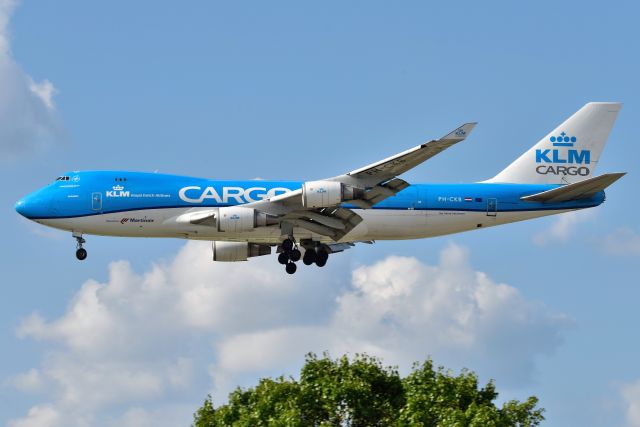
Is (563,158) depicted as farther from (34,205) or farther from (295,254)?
(34,205)

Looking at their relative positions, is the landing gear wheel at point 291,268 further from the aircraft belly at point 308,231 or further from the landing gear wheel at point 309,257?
the aircraft belly at point 308,231

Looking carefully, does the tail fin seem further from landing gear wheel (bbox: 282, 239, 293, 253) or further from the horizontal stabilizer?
landing gear wheel (bbox: 282, 239, 293, 253)

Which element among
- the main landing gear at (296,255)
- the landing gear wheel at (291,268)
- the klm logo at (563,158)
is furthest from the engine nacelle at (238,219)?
the klm logo at (563,158)

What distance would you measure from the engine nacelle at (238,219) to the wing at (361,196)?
2.47 feet

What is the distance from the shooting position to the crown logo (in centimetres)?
7669

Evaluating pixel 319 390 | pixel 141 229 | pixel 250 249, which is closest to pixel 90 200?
pixel 141 229

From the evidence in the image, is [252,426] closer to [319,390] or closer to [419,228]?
[319,390]

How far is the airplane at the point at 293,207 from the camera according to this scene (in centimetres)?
6512

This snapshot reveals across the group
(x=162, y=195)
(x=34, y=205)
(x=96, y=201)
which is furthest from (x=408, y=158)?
(x=34, y=205)

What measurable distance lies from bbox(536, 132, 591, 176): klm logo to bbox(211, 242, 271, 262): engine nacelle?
16459mm

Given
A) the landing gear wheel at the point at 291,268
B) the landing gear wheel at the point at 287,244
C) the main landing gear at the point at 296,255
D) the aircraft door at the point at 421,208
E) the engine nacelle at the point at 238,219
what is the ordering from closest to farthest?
the engine nacelle at the point at 238,219 < the landing gear wheel at the point at 287,244 < the main landing gear at the point at 296,255 < the landing gear wheel at the point at 291,268 < the aircraft door at the point at 421,208

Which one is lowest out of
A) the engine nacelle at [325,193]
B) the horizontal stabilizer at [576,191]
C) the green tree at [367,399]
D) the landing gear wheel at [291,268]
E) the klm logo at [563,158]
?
the green tree at [367,399]

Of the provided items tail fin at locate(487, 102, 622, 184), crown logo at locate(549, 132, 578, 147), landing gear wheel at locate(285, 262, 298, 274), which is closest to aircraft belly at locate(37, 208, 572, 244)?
landing gear wheel at locate(285, 262, 298, 274)

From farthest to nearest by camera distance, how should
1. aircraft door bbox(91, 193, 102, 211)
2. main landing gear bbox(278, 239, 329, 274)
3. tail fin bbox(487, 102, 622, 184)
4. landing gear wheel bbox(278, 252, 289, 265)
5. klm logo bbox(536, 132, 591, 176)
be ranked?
klm logo bbox(536, 132, 591, 176) → tail fin bbox(487, 102, 622, 184) → landing gear wheel bbox(278, 252, 289, 265) → main landing gear bbox(278, 239, 329, 274) → aircraft door bbox(91, 193, 102, 211)
